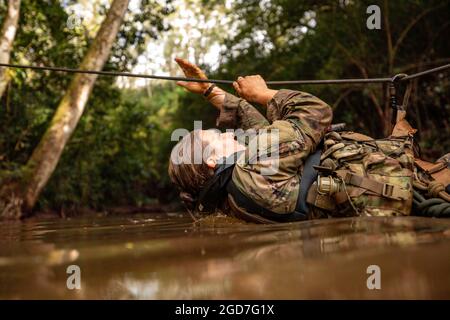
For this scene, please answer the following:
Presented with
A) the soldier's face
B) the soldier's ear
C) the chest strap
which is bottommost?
the chest strap

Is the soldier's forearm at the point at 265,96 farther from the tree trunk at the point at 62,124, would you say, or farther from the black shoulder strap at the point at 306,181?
the tree trunk at the point at 62,124

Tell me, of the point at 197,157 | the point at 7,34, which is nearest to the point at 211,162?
the point at 197,157

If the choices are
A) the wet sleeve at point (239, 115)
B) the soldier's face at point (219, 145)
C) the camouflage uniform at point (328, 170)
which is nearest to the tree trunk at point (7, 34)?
the wet sleeve at point (239, 115)

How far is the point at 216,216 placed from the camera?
242 centimetres

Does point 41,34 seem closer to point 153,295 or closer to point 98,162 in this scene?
point 98,162

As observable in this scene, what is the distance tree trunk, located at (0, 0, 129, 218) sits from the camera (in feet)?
17.5

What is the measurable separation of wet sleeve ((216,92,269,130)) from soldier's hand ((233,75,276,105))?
14 cm

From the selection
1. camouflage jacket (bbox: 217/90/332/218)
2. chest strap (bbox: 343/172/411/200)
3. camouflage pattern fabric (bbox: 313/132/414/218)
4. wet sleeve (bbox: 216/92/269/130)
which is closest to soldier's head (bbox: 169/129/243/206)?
camouflage jacket (bbox: 217/90/332/218)

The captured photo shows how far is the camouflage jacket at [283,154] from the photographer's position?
2.09 meters

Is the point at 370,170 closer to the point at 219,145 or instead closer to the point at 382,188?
the point at 382,188

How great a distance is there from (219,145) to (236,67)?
23.4 feet

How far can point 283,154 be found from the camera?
2.14 m

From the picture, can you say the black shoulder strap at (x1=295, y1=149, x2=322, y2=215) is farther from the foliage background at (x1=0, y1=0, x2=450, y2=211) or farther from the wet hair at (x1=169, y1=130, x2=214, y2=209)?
the foliage background at (x1=0, y1=0, x2=450, y2=211)

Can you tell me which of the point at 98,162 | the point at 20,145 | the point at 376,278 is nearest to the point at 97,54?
the point at 20,145
